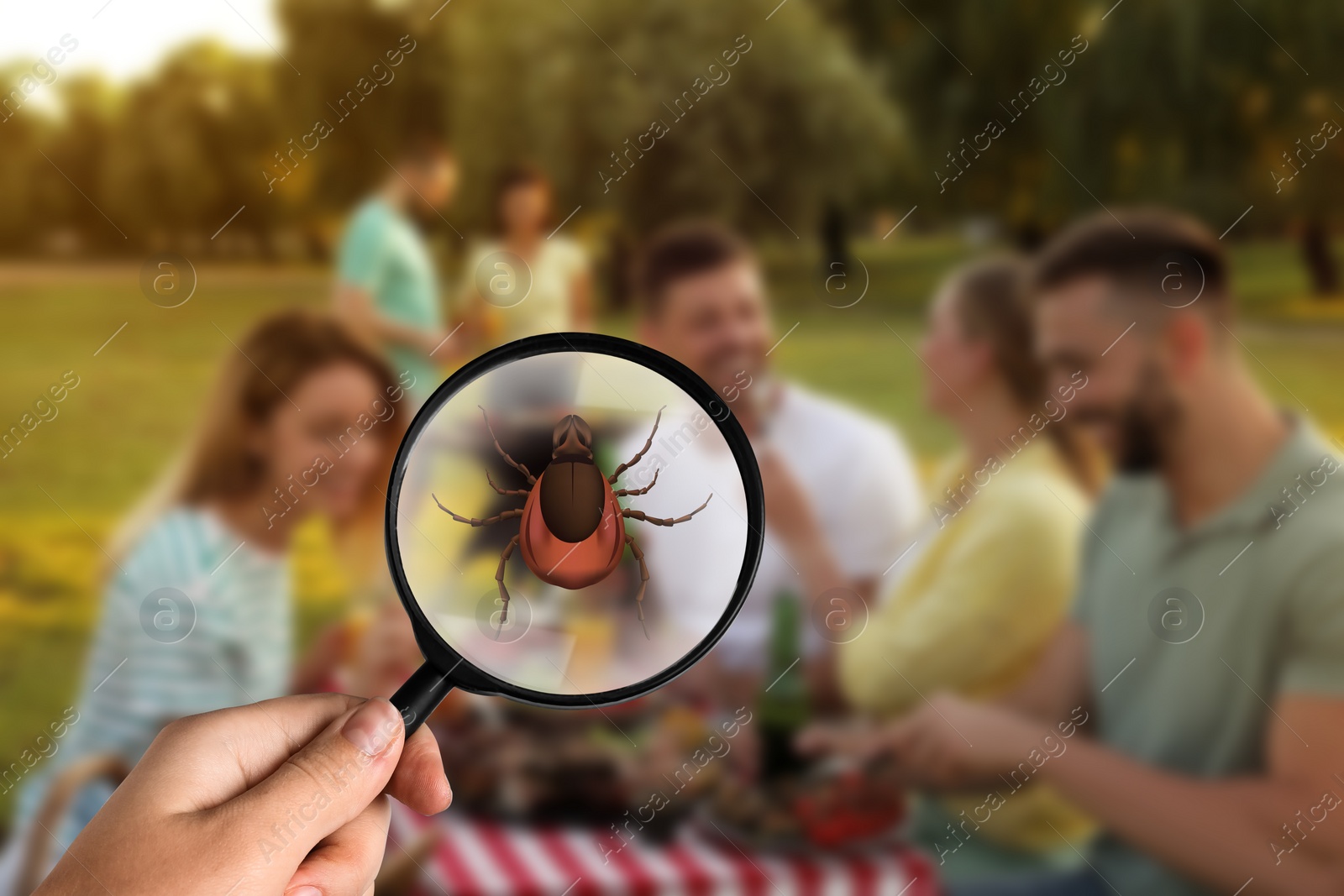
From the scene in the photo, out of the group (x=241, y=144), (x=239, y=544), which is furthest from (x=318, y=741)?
(x=241, y=144)

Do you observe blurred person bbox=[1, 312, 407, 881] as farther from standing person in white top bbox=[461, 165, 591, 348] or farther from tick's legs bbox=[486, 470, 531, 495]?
tick's legs bbox=[486, 470, 531, 495]

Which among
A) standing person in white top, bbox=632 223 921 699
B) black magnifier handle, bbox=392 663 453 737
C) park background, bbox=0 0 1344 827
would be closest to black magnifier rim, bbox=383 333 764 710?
black magnifier handle, bbox=392 663 453 737

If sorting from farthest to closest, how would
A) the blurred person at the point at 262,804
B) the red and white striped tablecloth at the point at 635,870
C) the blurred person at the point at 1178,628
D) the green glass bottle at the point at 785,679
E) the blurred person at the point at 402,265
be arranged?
the blurred person at the point at 402,265 < the green glass bottle at the point at 785,679 < the blurred person at the point at 1178,628 < the red and white striped tablecloth at the point at 635,870 < the blurred person at the point at 262,804

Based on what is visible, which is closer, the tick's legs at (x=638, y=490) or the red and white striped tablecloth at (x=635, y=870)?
the tick's legs at (x=638, y=490)

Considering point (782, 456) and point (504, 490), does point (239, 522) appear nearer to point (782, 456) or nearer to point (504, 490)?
point (782, 456)

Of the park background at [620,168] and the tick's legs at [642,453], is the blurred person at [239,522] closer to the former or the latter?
the park background at [620,168]

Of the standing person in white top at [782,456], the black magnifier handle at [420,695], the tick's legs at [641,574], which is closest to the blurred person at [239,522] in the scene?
the standing person in white top at [782,456]
